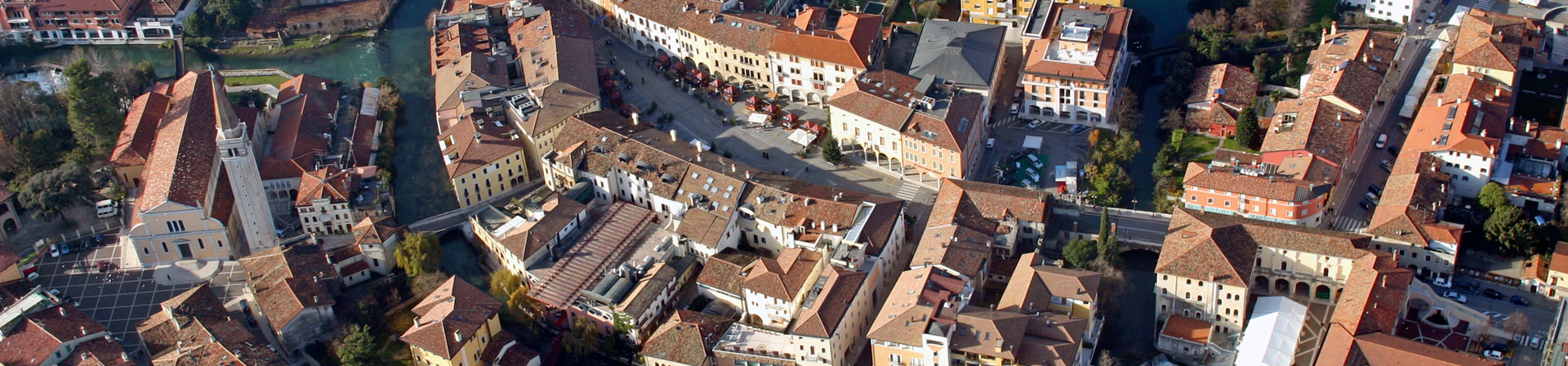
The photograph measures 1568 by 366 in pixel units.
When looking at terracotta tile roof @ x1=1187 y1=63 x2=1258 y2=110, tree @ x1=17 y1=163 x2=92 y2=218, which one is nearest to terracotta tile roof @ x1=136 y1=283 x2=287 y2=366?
tree @ x1=17 y1=163 x2=92 y2=218

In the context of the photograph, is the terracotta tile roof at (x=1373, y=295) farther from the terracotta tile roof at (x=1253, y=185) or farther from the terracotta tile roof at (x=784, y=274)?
the terracotta tile roof at (x=784, y=274)

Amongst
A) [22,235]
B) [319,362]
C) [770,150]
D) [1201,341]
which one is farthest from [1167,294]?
[22,235]

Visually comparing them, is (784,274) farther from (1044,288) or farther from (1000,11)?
A: (1000,11)

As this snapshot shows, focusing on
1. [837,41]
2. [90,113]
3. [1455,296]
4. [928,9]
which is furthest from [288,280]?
[1455,296]

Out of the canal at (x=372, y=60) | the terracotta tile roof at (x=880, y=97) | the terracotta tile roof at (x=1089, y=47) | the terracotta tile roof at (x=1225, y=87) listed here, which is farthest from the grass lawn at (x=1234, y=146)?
the canal at (x=372, y=60)

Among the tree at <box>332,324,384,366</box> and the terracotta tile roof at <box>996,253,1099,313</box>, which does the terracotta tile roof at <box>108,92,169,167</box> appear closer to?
the tree at <box>332,324,384,366</box>

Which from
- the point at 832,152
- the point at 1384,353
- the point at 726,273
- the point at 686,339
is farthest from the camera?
the point at 832,152
